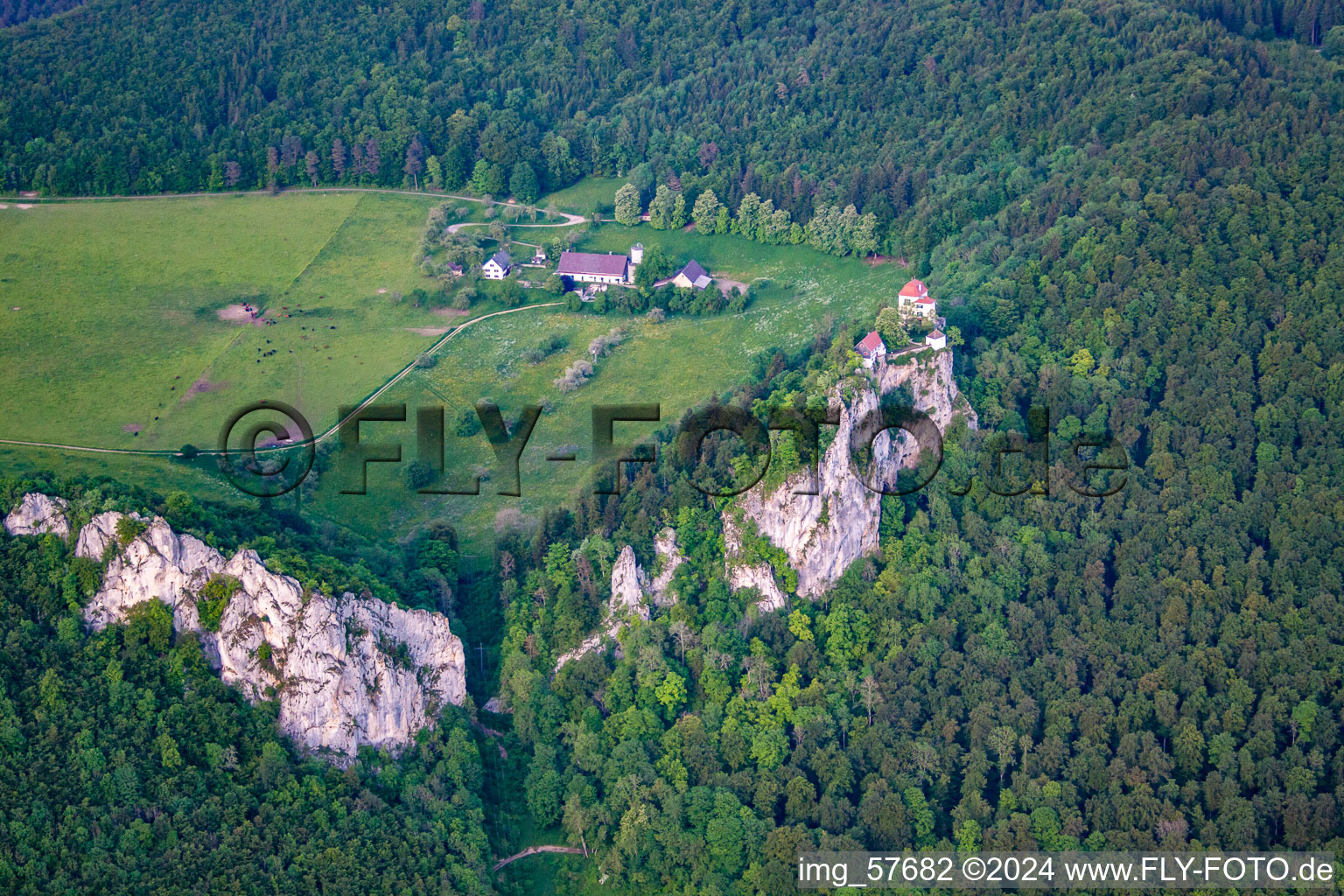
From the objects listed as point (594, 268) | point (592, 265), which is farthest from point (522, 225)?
point (594, 268)

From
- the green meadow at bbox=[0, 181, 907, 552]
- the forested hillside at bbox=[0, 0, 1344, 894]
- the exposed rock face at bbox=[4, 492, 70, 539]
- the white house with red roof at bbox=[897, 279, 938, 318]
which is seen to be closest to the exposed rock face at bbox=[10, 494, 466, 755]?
the exposed rock face at bbox=[4, 492, 70, 539]

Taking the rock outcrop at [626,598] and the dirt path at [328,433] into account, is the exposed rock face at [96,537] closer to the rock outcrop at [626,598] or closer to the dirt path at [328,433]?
the dirt path at [328,433]

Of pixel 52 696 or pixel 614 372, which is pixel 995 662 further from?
pixel 52 696

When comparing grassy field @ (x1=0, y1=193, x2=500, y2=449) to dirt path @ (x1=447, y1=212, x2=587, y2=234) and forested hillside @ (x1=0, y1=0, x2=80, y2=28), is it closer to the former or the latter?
dirt path @ (x1=447, y1=212, x2=587, y2=234)

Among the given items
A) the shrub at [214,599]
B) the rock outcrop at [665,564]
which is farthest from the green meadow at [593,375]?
the shrub at [214,599]

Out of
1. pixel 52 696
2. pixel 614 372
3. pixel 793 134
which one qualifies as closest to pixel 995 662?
pixel 614 372
